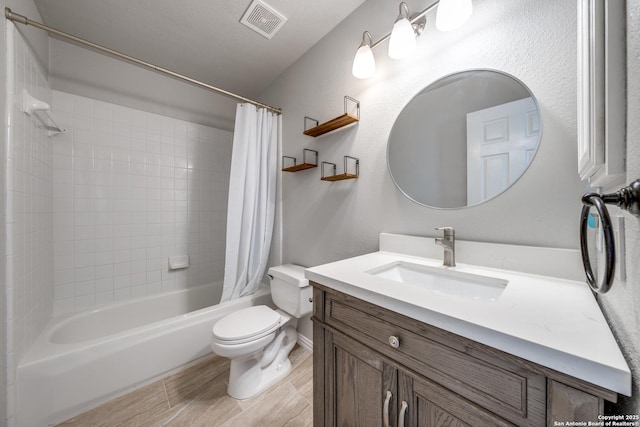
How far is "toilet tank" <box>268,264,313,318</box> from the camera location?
152 centimetres

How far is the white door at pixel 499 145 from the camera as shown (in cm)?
85

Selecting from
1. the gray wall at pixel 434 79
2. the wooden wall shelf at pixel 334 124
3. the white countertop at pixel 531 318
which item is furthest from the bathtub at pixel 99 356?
the wooden wall shelf at pixel 334 124

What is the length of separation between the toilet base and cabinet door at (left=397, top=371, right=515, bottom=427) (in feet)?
3.35

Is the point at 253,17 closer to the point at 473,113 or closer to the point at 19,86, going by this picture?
the point at 19,86

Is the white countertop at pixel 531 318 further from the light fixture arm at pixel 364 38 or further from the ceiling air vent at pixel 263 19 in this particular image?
the ceiling air vent at pixel 263 19

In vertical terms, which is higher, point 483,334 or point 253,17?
point 253,17

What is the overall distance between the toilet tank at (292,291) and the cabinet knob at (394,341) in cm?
92

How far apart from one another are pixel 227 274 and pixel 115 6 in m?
1.95

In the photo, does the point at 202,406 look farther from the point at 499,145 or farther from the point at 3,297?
the point at 499,145

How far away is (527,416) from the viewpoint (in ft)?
1.42

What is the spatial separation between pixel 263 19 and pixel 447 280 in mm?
1903

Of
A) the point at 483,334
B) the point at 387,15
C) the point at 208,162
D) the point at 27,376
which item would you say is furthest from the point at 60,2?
the point at 483,334

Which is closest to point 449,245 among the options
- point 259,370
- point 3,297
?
point 259,370

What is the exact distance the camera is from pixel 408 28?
3.46 ft
